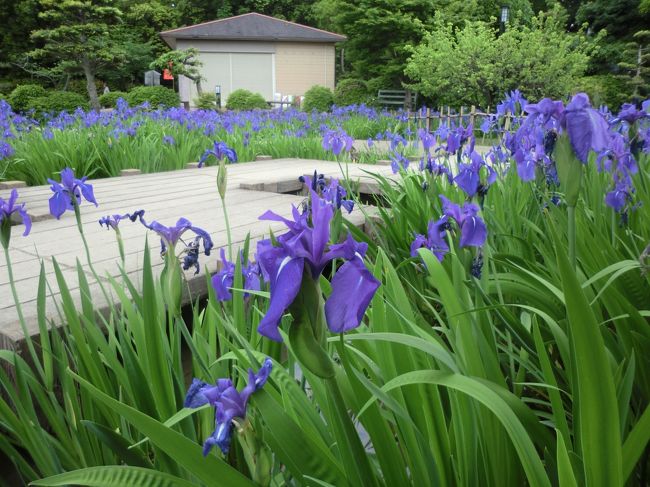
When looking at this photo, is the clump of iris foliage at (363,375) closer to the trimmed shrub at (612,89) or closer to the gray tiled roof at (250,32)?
the trimmed shrub at (612,89)

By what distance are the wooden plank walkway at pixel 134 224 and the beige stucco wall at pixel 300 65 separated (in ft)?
77.7

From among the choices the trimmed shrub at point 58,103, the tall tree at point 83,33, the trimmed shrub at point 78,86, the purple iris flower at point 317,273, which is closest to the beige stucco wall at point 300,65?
the trimmed shrub at point 78,86

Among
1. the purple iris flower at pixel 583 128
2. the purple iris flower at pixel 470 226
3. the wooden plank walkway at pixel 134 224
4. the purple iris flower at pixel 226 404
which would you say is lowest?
the wooden plank walkway at pixel 134 224

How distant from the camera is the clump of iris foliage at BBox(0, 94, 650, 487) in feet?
2.00

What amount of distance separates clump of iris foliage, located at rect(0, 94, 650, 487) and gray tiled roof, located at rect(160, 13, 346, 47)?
26.3 m

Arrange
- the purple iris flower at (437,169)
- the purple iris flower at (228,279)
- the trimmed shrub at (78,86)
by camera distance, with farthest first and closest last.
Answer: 1. the trimmed shrub at (78,86)
2. the purple iris flower at (437,169)
3. the purple iris flower at (228,279)

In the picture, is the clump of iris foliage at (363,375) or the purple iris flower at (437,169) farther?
the purple iris flower at (437,169)

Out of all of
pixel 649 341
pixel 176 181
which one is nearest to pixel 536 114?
pixel 649 341

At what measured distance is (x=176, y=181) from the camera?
4273 mm

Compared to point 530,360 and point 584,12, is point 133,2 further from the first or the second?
point 530,360

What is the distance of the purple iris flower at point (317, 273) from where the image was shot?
0.53 m

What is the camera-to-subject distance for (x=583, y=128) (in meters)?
1.05

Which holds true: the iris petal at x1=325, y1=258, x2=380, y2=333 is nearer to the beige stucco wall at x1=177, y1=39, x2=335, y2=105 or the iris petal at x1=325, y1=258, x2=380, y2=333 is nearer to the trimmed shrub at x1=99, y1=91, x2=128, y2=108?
the trimmed shrub at x1=99, y1=91, x2=128, y2=108

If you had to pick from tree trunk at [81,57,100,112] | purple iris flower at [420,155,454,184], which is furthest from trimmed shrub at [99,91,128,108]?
purple iris flower at [420,155,454,184]
